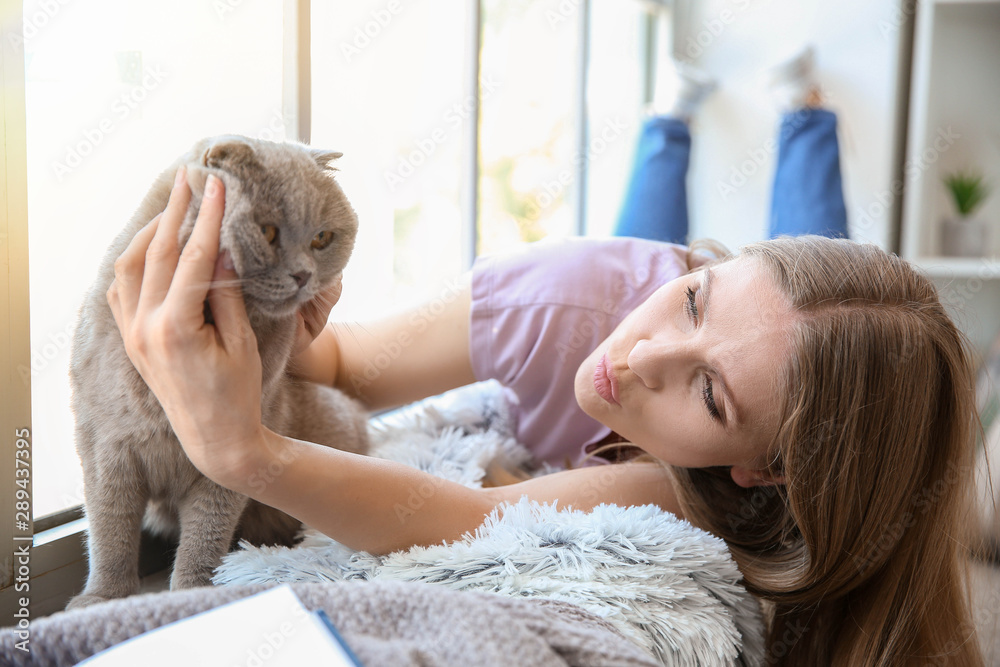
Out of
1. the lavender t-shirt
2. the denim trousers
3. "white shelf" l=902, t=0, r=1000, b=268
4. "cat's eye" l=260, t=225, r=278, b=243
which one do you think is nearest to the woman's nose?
the lavender t-shirt

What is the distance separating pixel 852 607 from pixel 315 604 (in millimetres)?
765

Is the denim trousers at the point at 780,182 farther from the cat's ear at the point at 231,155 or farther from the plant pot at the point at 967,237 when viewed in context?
the cat's ear at the point at 231,155

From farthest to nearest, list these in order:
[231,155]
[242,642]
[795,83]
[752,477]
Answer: [795,83] → [752,477] → [231,155] → [242,642]

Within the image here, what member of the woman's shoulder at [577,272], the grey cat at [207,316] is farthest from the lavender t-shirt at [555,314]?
the grey cat at [207,316]

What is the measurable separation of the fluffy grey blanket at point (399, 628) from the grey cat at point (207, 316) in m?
0.16

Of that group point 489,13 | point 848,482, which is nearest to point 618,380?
point 848,482

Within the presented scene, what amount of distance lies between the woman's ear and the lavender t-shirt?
291 millimetres

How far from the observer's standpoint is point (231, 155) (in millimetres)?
673

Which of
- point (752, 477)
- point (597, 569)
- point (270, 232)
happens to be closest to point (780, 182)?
point (752, 477)

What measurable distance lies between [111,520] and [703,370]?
27.4 inches

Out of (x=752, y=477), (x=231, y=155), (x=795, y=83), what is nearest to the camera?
(x=231, y=155)

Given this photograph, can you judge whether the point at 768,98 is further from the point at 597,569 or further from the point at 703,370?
the point at 597,569

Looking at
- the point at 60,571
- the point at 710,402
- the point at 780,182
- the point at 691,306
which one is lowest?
the point at 60,571

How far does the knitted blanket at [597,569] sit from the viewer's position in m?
0.77
